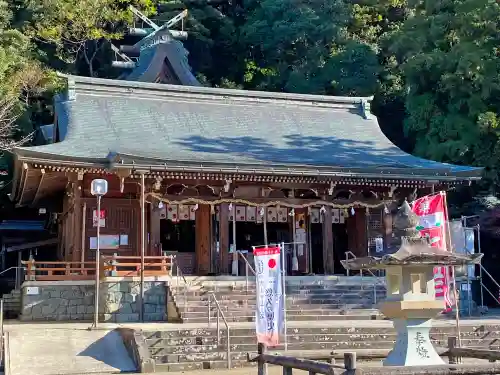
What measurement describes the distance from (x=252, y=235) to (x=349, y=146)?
4.26 meters

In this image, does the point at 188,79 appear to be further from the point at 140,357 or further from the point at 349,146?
the point at 140,357

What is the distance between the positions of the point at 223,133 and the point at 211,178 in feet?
12.4

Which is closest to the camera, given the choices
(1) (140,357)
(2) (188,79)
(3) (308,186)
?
(1) (140,357)

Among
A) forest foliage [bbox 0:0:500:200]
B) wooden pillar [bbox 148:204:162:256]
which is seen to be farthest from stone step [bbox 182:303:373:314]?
forest foliage [bbox 0:0:500:200]

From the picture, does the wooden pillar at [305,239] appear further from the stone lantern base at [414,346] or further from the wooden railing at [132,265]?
the stone lantern base at [414,346]

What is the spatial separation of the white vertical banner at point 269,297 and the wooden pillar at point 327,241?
7906mm

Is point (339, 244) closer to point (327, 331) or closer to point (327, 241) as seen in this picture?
point (327, 241)

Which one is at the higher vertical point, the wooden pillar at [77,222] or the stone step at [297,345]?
the wooden pillar at [77,222]

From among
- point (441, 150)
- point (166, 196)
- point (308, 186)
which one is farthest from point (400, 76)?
point (166, 196)

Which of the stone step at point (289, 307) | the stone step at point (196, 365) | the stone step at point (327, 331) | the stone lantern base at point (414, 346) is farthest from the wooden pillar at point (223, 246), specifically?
the stone lantern base at point (414, 346)

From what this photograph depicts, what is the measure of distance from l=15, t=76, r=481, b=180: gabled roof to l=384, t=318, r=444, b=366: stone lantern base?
30.6 ft

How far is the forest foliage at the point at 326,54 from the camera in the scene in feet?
82.0

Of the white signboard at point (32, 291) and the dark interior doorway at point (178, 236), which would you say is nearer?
the white signboard at point (32, 291)

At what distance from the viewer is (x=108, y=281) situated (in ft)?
51.0
